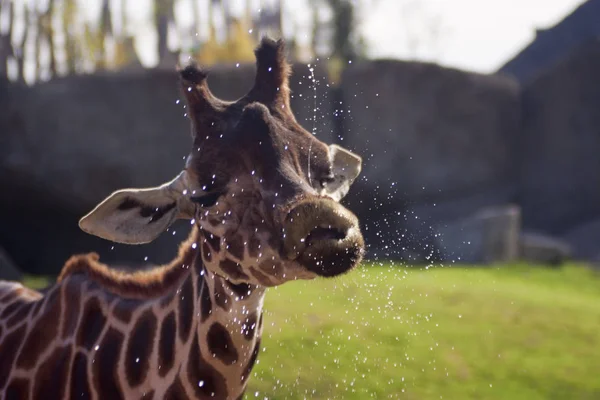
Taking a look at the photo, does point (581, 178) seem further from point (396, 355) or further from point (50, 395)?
point (50, 395)

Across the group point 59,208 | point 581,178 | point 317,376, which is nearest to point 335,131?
point 59,208

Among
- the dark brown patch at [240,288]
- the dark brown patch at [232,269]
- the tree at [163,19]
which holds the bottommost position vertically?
the tree at [163,19]

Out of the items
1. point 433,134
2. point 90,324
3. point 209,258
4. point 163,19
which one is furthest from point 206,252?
point 163,19

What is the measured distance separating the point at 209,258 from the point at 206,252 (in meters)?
0.03

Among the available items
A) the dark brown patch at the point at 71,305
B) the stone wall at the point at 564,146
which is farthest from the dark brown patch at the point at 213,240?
the stone wall at the point at 564,146

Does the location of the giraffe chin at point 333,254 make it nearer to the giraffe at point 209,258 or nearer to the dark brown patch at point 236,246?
the giraffe at point 209,258

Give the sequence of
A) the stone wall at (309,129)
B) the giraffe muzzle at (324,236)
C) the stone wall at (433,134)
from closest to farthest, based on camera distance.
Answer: the giraffe muzzle at (324,236), the stone wall at (309,129), the stone wall at (433,134)

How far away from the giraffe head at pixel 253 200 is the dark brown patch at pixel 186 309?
0.15 metres

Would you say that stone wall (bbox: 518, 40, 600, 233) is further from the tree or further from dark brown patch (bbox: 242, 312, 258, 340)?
dark brown patch (bbox: 242, 312, 258, 340)

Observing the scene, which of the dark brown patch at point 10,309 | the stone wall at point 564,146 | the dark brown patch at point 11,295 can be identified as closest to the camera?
the dark brown patch at point 10,309

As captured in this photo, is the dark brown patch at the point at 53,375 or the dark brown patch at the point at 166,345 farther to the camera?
the dark brown patch at the point at 53,375

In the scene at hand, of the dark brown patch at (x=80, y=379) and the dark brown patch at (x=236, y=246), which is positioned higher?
the dark brown patch at (x=236, y=246)

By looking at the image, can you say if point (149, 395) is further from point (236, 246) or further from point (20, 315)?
point (20, 315)

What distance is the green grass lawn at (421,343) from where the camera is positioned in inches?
225
